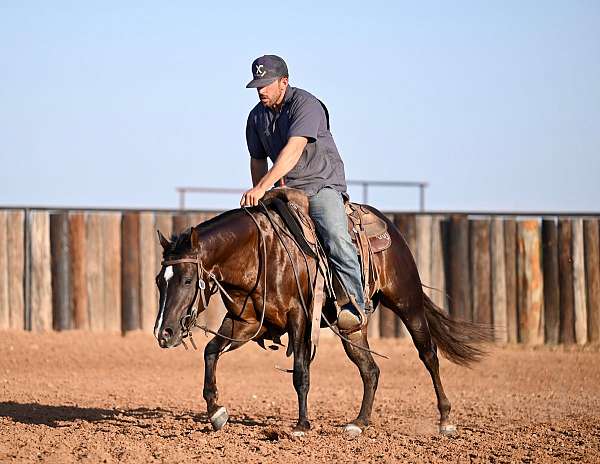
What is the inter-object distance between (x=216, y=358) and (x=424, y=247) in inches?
326

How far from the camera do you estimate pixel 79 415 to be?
927cm

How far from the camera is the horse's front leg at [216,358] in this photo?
26.1ft

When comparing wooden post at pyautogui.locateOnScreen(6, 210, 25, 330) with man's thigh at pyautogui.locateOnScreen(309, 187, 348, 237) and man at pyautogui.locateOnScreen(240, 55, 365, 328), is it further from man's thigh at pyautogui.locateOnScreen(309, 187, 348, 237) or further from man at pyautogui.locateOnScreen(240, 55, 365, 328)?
man's thigh at pyautogui.locateOnScreen(309, 187, 348, 237)

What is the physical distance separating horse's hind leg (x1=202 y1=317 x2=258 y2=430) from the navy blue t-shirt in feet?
4.01

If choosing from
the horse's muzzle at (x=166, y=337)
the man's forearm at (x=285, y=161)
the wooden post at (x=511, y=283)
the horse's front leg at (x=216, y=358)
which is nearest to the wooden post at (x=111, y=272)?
the wooden post at (x=511, y=283)

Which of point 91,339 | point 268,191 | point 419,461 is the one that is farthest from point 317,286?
point 91,339

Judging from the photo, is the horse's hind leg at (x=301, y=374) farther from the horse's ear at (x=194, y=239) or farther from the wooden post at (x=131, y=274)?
the wooden post at (x=131, y=274)

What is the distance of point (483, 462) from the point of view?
7023 mm

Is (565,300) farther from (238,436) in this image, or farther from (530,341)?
(238,436)

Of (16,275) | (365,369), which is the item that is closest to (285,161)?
(365,369)

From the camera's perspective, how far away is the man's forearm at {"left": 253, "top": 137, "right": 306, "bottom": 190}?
7.86 meters

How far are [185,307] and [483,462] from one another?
2.35 metres

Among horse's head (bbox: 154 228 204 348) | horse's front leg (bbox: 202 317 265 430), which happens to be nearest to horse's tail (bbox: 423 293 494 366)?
horse's front leg (bbox: 202 317 265 430)

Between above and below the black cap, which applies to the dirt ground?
below
